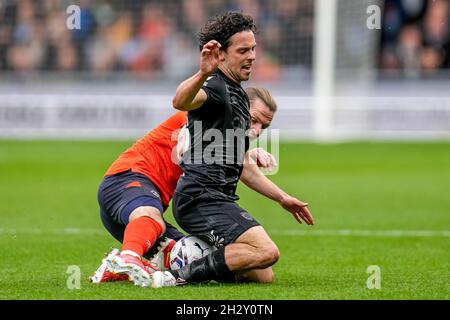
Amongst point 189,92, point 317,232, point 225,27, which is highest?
point 225,27

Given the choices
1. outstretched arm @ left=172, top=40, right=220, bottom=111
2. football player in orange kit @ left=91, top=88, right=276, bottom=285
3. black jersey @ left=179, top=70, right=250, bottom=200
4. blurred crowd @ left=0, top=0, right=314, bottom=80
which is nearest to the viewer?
outstretched arm @ left=172, top=40, right=220, bottom=111

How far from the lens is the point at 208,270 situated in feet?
23.0

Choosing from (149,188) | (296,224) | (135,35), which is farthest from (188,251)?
(135,35)

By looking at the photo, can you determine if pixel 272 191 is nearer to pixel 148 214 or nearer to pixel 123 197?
pixel 148 214

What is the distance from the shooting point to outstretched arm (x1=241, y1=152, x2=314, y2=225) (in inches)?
291

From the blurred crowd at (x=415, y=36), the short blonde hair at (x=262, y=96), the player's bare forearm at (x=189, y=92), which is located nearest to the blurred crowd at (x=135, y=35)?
the blurred crowd at (x=415, y=36)

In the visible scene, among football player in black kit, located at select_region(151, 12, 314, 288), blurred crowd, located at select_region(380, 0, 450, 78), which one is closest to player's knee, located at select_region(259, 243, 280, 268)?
football player in black kit, located at select_region(151, 12, 314, 288)

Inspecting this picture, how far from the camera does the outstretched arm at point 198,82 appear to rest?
6215 mm

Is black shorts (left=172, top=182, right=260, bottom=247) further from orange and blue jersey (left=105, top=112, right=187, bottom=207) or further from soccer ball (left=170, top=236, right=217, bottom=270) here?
orange and blue jersey (left=105, top=112, right=187, bottom=207)

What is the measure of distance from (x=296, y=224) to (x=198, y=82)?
226 inches

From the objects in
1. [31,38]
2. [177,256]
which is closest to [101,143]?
[31,38]

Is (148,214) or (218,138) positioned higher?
(218,138)

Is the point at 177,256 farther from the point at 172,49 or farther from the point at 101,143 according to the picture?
the point at 172,49

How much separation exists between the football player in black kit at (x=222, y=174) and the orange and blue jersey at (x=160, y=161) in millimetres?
411
